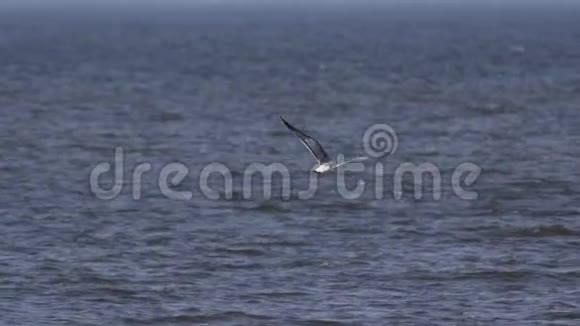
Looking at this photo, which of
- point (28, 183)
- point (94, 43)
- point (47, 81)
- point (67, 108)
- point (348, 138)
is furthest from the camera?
point (94, 43)

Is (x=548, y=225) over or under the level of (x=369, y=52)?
under

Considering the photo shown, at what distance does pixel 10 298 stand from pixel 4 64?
51.7 m

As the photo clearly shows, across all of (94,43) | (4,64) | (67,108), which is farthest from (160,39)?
(67,108)

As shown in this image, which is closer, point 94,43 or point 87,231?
point 87,231

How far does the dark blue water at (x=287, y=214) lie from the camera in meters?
18.1

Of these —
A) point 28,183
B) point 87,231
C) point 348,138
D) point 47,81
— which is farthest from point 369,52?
point 87,231

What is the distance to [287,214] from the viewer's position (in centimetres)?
2430

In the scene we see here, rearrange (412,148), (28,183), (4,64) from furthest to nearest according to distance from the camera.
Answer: (4,64)
(412,148)
(28,183)

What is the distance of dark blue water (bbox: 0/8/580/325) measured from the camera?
18125 mm

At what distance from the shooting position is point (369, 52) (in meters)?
79.9

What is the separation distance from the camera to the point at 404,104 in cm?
4409

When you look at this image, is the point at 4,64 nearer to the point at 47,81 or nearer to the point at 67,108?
the point at 47,81

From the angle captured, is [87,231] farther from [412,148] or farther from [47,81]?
[47,81]

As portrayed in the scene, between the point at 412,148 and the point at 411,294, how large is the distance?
14.6 meters
